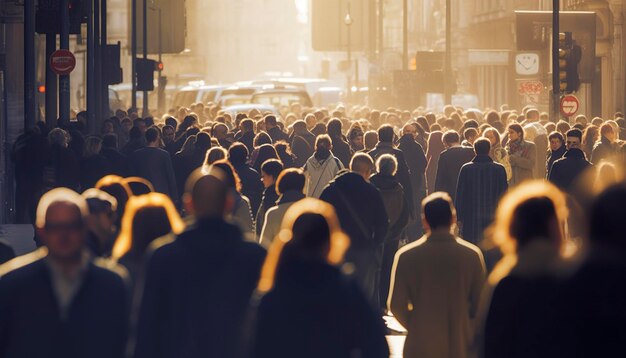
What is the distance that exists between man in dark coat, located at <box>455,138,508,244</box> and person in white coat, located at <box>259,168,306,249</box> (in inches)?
129

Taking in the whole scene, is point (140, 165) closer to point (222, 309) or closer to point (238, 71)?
point (222, 309)

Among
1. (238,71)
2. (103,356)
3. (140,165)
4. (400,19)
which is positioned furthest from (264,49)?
(103,356)

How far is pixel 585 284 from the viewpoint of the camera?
20.4 feet

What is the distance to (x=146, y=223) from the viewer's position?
8203 mm

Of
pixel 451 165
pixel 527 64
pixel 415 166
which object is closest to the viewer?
pixel 451 165

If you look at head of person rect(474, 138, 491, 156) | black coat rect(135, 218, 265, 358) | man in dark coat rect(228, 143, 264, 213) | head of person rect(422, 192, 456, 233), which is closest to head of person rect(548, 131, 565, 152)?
head of person rect(474, 138, 491, 156)

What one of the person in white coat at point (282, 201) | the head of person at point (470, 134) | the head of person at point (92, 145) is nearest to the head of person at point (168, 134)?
the head of person at point (470, 134)

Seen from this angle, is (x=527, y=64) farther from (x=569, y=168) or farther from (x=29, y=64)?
(x=569, y=168)

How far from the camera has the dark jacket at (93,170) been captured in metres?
17.4

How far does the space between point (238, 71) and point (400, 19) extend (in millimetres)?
78399

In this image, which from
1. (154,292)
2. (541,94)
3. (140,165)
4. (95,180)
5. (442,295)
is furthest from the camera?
(541,94)

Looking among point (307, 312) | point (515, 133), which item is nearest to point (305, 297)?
point (307, 312)

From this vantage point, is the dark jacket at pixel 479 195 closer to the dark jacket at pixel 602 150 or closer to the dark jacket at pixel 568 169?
the dark jacket at pixel 568 169

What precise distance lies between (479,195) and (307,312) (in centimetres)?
933
